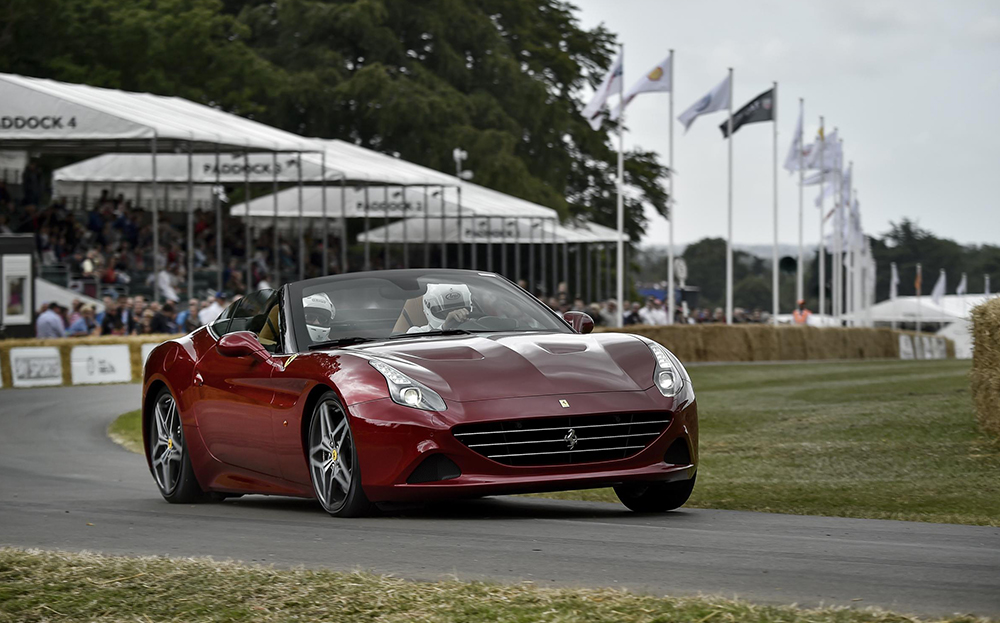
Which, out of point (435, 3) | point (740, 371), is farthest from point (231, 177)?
point (435, 3)

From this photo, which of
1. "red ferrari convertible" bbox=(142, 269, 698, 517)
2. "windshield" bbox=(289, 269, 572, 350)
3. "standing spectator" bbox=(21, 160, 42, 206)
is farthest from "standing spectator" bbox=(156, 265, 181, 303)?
"windshield" bbox=(289, 269, 572, 350)

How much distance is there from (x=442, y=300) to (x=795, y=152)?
51194mm

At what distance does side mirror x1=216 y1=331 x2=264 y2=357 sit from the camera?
8.95m

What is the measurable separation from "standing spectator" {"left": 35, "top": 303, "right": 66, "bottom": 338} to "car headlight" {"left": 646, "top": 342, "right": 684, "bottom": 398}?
20953mm

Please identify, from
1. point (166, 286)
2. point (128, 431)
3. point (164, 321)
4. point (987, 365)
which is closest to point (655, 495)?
point (987, 365)

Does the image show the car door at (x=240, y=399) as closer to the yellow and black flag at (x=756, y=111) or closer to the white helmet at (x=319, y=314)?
the white helmet at (x=319, y=314)

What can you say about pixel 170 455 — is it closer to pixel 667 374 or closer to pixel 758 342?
pixel 667 374

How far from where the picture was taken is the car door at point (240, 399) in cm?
888

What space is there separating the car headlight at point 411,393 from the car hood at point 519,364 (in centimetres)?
3

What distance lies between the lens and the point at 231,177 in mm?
40594

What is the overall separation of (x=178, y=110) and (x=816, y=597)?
1277 inches

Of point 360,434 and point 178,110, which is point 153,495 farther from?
point 178,110

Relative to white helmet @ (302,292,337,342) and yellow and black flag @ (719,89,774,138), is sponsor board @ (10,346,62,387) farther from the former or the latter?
yellow and black flag @ (719,89,774,138)

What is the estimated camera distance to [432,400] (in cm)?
776
